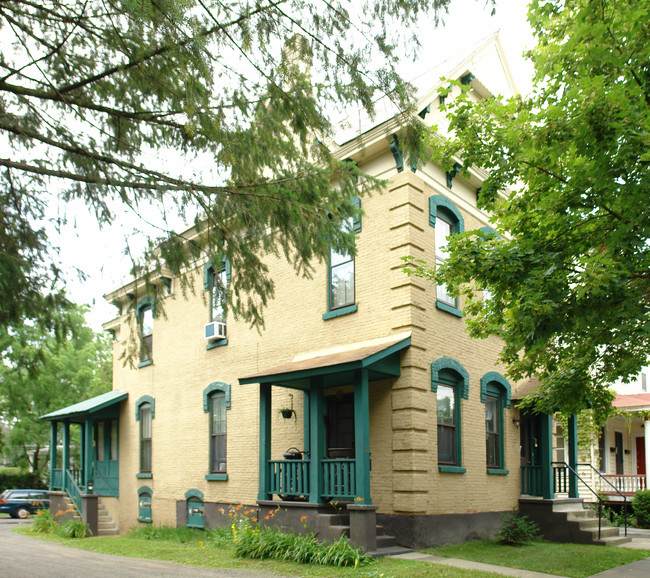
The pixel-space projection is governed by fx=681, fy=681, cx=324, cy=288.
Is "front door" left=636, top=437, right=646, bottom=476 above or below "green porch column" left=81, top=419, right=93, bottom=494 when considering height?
below

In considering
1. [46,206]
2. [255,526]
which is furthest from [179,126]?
[255,526]

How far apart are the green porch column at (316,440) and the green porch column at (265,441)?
1.35m

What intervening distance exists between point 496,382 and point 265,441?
18.6 feet

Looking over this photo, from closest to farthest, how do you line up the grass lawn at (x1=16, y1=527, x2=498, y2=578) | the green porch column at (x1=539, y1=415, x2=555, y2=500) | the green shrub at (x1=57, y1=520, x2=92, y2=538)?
the grass lawn at (x1=16, y1=527, x2=498, y2=578), the green porch column at (x1=539, y1=415, x2=555, y2=500), the green shrub at (x1=57, y1=520, x2=92, y2=538)

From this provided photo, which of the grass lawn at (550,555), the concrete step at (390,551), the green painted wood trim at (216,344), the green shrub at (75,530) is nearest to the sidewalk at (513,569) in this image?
the concrete step at (390,551)

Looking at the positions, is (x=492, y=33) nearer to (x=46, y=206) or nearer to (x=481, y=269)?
(x=481, y=269)

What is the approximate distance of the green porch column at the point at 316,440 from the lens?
12305 millimetres

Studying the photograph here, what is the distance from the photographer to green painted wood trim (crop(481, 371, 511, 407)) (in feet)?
49.7

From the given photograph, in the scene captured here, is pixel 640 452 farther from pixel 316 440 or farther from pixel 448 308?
pixel 316 440

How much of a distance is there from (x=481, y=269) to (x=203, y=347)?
10.4m

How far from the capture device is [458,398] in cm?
1430

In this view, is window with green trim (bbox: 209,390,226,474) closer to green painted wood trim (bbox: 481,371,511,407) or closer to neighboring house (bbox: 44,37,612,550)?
neighboring house (bbox: 44,37,612,550)

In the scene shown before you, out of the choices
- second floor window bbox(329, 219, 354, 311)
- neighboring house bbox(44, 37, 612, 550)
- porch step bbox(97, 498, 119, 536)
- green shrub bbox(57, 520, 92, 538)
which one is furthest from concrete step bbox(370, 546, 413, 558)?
porch step bbox(97, 498, 119, 536)

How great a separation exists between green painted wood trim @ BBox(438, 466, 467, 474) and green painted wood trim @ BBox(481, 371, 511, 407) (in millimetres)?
2071
